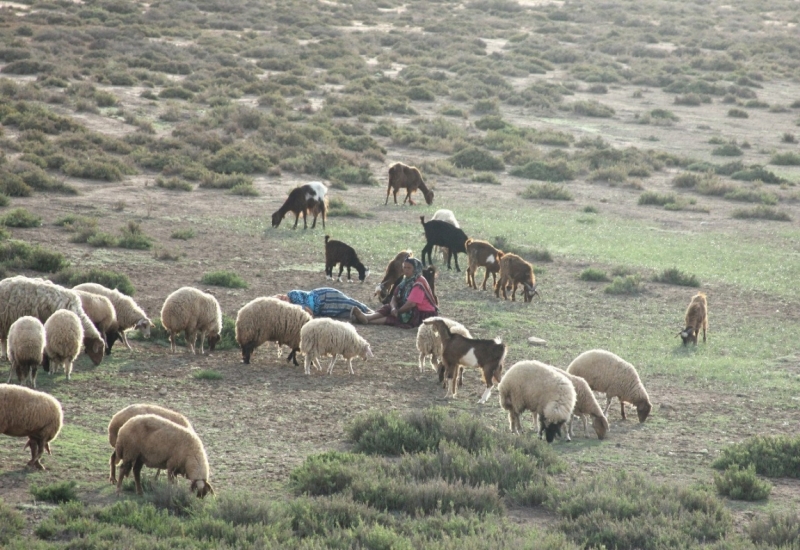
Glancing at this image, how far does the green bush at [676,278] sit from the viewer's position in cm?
1948

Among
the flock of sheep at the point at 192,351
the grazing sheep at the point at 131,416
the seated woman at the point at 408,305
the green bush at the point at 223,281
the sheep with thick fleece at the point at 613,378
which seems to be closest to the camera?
the flock of sheep at the point at 192,351

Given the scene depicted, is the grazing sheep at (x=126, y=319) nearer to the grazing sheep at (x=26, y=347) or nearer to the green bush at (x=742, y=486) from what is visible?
the grazing sheep at (x=26, y=347)

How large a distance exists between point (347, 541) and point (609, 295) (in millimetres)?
11476

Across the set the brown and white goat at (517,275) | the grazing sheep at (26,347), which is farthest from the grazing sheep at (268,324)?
the brown and white goat at (517,275)

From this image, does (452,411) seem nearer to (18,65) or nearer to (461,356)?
(461,356)

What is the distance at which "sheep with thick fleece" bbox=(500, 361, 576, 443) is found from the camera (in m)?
10.8

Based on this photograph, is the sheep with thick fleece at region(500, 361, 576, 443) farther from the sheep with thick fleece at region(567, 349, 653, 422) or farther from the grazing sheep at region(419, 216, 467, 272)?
the grazing sheep at region(419, 216, 467, 272)

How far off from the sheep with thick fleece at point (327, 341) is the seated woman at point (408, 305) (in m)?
2.29

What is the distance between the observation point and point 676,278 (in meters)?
19.6

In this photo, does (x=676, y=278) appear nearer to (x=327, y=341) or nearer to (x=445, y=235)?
(x=445, y=235)

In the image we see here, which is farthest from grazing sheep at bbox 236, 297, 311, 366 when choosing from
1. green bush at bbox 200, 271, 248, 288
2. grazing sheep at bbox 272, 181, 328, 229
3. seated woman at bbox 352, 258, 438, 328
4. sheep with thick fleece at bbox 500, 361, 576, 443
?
grazing sheep at bbox 272, 181, 328, 229

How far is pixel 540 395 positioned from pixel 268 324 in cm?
402

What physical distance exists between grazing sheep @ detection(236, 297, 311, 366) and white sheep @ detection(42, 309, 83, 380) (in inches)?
89.0

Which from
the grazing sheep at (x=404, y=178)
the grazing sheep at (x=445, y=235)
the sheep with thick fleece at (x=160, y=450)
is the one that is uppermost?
the grazing sheep at (x=404, y=178)
